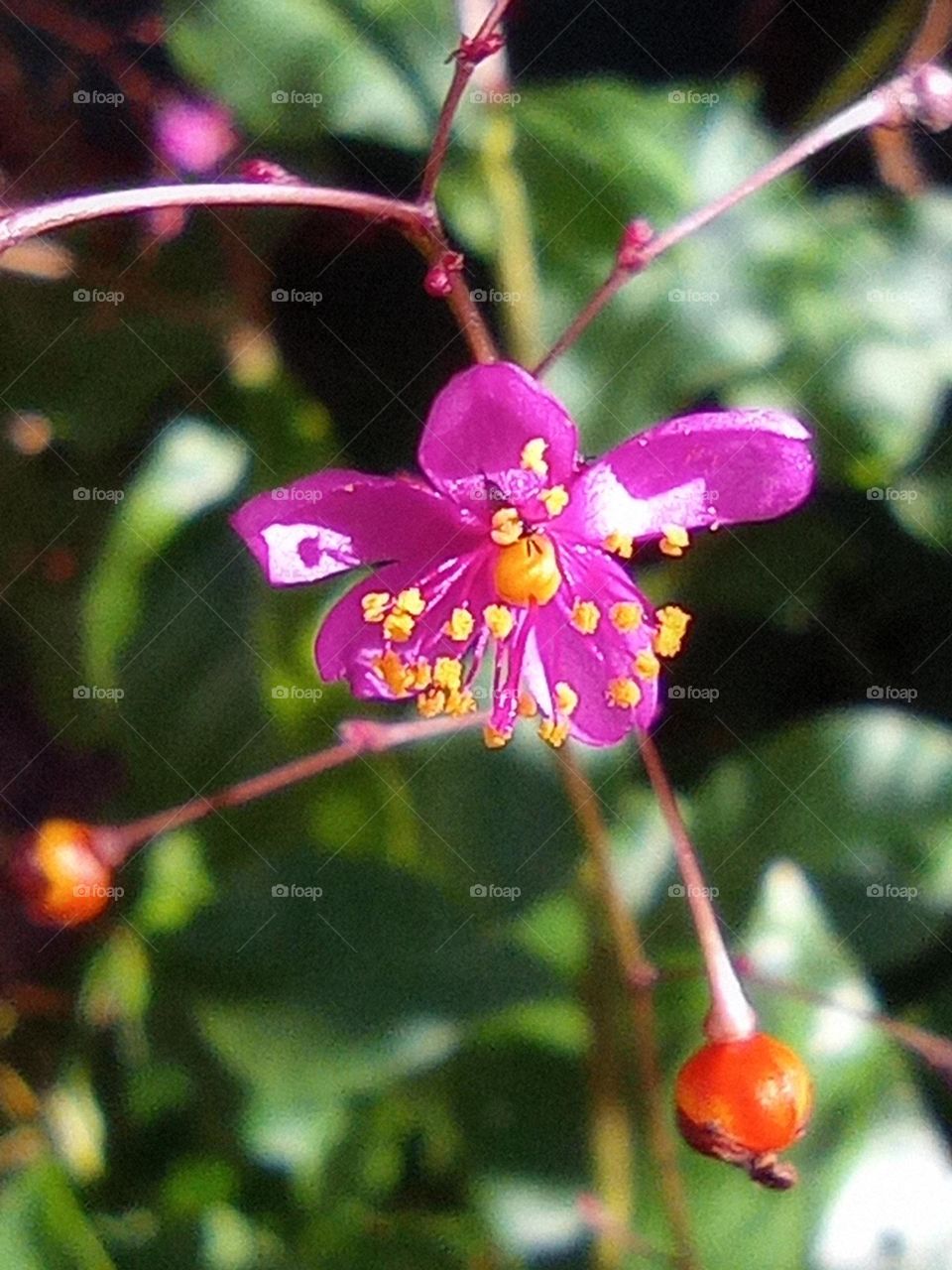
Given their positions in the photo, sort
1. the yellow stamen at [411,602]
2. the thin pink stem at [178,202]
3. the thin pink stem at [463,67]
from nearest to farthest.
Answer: the thin pink stem at [178,202] < the thin pink stem at [463,67] < the yellow stamen at [411,602]

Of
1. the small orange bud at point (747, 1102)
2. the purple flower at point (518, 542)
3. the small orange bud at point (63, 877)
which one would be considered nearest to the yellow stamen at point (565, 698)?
the purple flower at point (518, 542)

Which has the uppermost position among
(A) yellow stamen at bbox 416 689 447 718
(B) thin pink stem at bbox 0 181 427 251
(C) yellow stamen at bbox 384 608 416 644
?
(B) thin pink stem at bbox 0 181 427 251

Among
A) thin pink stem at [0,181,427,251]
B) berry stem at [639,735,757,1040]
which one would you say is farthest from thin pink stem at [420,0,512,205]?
berry stem at [639,735,757,1040]

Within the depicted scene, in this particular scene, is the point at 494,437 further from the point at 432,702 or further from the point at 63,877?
the point at 63,877

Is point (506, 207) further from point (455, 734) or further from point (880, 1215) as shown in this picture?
point (880, 1215)

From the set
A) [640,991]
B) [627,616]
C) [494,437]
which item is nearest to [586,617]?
[627,616]

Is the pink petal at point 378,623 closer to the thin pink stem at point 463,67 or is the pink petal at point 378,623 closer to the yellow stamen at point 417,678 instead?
the yellow stamen at point 417,678

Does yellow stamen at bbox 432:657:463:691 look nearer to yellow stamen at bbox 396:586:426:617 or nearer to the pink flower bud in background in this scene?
yellow stamen at bbox 396:586:426:617
